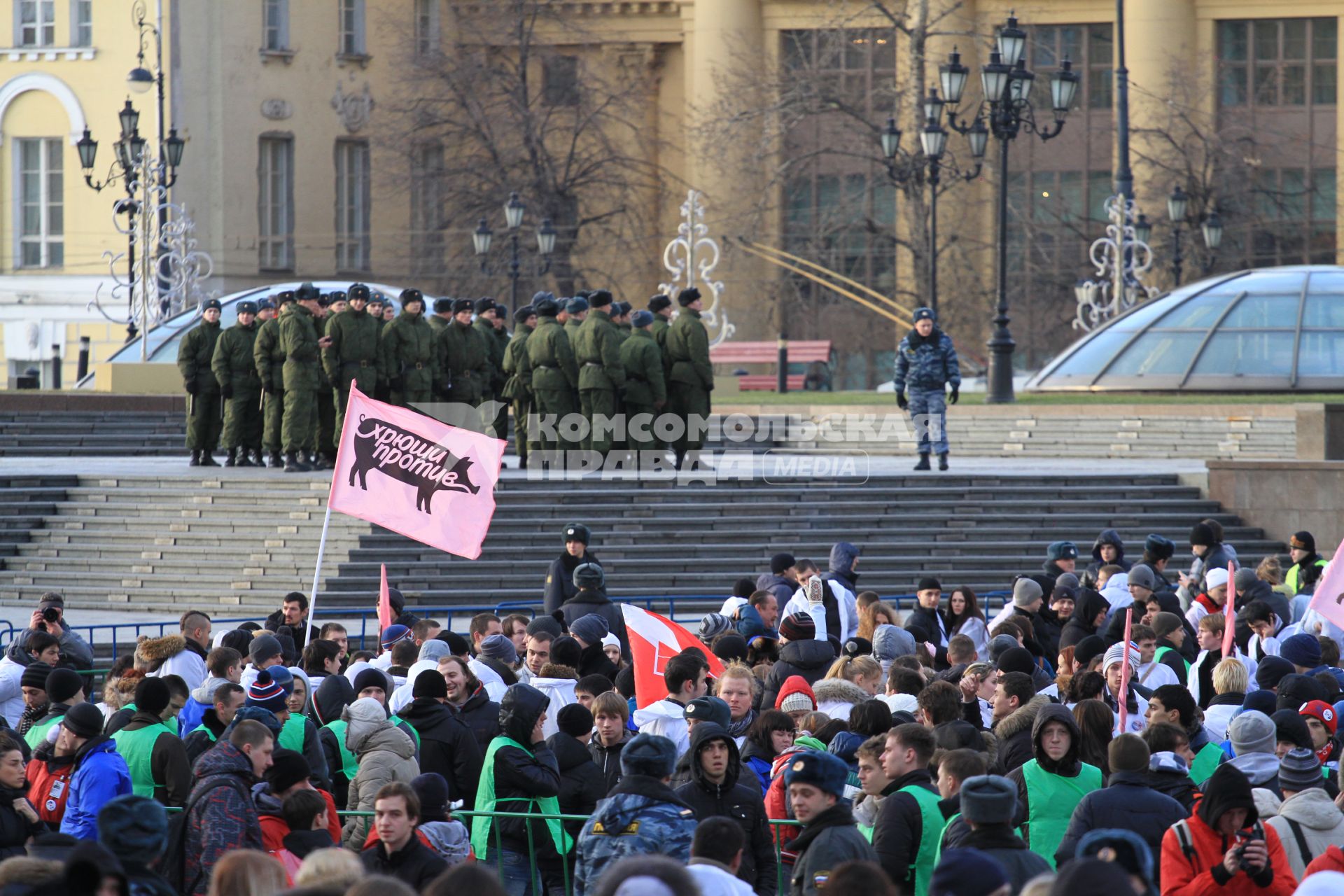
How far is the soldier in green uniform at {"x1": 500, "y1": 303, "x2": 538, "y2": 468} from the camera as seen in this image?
1942 cm

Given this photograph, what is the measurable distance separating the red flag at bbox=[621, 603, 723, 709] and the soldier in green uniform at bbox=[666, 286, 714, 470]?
908cm

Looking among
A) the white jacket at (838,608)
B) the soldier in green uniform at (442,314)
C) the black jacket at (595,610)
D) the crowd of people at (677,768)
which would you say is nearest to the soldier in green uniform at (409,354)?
the soldier in green uniform at (442,314)

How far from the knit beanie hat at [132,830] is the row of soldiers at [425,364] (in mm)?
12776

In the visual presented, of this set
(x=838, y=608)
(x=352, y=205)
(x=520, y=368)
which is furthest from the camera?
(x=352, y=205)

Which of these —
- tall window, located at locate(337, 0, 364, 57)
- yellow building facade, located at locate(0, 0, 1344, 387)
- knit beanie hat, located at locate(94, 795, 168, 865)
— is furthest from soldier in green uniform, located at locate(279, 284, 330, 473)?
tall window, located at locate(337, 0, 364, 57)

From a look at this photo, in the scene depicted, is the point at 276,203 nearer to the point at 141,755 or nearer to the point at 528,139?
the point at 528,139

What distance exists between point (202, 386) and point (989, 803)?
16.2 meters

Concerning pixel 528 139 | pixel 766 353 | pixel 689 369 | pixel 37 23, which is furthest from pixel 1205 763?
pixel 37 23

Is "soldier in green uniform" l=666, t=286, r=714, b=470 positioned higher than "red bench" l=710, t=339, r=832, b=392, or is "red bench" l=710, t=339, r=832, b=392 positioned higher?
"red bench" l=710, t=339, r=832, b=392

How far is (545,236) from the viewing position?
1470 inches

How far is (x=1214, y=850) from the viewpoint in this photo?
238 inches

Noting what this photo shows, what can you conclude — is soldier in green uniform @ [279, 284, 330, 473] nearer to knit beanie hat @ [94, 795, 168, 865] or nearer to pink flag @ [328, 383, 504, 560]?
pink flag @ [328, 383, 504, 560]

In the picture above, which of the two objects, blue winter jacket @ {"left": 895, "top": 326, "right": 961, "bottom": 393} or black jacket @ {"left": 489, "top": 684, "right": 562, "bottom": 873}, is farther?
blue winter jacket @ {"left": 895, "top": 326, "right": 961, "bottom": 393}

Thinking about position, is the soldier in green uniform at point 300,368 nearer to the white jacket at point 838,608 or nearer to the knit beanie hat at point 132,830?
the white jacket at point 838,608
